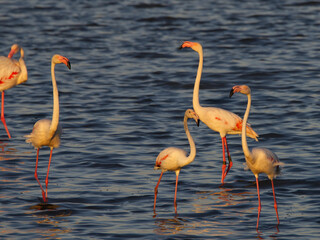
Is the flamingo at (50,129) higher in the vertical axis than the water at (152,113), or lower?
higher

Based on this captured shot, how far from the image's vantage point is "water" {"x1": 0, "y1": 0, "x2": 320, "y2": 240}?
31.1 ft

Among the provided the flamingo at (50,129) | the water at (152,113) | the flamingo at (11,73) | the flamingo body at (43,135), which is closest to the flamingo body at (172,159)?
the water at (152,113)

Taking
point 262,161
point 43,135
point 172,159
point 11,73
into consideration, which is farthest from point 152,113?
point 262,161

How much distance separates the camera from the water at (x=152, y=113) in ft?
31.1

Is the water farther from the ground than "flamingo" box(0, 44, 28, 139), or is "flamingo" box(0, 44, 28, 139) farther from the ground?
→ "flamingo" box(0, 44, 28, 139)

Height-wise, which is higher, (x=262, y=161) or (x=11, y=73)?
(x=262, y=161)

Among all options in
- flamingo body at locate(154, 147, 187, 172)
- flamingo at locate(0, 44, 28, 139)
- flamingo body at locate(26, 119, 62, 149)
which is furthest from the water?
flamingo at locate(0, 44, 28, 139)

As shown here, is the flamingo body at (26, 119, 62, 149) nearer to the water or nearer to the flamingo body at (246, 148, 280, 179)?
the water

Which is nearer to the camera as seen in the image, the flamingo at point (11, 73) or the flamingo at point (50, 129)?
the flamingo at point (50, 129)

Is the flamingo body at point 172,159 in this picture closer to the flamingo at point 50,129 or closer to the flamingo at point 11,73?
the flamingo at point 50,129

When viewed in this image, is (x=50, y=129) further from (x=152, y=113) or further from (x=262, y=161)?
(x=152, y=113)

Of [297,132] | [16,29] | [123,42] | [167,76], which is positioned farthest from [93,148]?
[16,29]

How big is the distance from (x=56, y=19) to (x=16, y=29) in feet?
6.52

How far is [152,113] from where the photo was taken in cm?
1571
